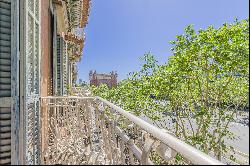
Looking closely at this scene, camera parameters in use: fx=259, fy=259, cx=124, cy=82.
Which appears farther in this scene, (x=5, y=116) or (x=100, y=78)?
(x=100, y=78)

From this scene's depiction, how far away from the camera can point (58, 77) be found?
8625 millimetres

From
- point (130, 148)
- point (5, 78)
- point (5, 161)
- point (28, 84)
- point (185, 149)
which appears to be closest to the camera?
point (185, 149)

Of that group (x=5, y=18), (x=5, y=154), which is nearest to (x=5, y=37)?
(x=5, y=18)

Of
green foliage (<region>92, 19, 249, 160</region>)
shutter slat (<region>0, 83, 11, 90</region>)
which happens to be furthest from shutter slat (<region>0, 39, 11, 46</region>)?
green foliage (<region>92, 19, 249, 160</region>)

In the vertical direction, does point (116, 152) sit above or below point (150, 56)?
below

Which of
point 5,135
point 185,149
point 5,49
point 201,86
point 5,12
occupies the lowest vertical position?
point 5,135

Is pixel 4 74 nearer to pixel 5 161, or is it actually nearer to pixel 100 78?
pixel 5 161

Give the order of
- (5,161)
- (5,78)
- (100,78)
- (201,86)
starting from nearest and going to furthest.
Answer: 1. (5,161)
2. (5,78)
3. (201,86)
4. (100,78)

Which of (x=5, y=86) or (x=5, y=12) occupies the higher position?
(x=5, y=12)

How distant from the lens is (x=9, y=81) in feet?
8.75

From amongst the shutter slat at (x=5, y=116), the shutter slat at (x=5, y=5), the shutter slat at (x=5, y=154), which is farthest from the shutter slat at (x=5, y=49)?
the shutter slat at (x=5, y=154)

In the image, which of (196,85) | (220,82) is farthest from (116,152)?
(196,85)

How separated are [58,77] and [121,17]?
83.9ft

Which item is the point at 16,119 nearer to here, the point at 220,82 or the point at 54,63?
the point at 54,63
